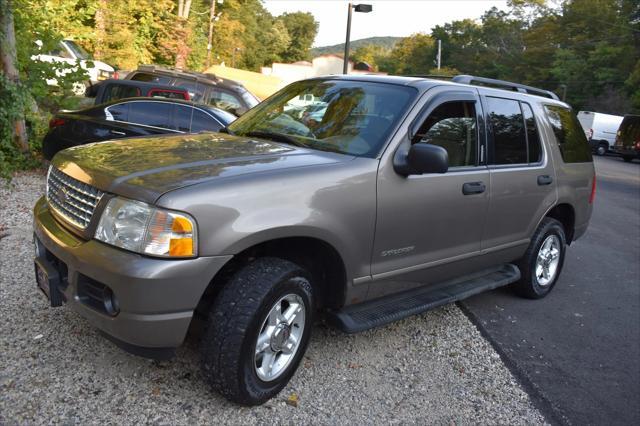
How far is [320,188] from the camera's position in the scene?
3.13m

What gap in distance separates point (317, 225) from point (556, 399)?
6.67 feet

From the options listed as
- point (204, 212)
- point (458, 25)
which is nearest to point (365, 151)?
point (204, 212)

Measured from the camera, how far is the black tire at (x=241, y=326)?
9.26 ft

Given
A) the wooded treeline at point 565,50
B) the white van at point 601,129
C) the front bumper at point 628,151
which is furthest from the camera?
the wooded treeline at point 565,50

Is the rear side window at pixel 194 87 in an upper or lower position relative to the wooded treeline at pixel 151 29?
lower

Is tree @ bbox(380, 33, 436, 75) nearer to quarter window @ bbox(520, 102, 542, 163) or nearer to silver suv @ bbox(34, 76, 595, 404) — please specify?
quarter window @ bbox(520, 102, 542, 163)

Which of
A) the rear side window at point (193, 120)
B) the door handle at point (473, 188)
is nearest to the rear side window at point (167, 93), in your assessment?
the rear side window at point (193, 120)

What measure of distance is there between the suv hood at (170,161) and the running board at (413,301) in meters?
0.97

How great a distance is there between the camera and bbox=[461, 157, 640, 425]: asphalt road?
3.71m

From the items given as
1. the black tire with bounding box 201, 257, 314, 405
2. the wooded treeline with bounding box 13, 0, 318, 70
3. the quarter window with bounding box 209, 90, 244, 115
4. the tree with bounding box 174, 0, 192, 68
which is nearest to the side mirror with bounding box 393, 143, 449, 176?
the black tire with bounding box 201, 257, 314, 405

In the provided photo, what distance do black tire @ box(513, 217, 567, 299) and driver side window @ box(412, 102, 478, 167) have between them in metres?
1.34

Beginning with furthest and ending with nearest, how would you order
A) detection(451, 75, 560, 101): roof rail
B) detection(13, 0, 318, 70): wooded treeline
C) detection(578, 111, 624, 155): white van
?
detection(578, 111, 624, 155): white van
detection(13, 0, 318, 70): wooded treeline
detection(451, 75, 560, 101): roof rail

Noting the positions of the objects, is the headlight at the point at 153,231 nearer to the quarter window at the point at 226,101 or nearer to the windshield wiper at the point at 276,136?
the windshield wiper at the point at 276,136

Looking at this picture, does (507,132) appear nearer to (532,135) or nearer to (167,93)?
(532,135)
